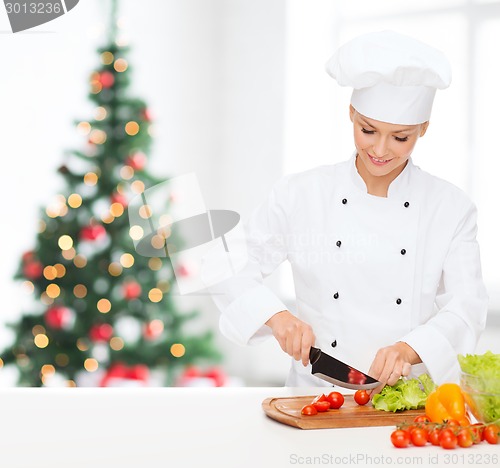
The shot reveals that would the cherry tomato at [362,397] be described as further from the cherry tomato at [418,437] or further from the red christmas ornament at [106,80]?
the red christmas ornament at [106,80]

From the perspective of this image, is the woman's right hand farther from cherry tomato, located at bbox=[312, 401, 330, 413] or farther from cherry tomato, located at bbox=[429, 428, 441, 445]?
cherry tomato, located at bbox=[429, 428, 441, 445]

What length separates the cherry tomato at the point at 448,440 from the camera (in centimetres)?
129

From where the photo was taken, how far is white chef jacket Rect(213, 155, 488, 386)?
1.89 metres

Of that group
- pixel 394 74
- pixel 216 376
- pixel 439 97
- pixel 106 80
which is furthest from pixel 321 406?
pixel 439 97

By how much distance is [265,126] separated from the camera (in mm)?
4523

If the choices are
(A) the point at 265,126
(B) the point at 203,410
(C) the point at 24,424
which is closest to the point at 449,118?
(A) the point at 265,126

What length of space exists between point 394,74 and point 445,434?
0.88m

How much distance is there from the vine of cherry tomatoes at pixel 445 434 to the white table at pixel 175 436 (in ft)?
0.05

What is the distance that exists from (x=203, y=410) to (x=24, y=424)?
364 mm

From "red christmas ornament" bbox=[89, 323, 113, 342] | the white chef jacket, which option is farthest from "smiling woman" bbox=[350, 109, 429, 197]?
"red christmas ornament" bbox=[89, 323, 113, 342]

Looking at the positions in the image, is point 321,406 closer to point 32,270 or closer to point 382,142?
point 382,142

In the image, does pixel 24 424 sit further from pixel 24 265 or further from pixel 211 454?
pixel 24 265

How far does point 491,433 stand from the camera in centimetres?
133

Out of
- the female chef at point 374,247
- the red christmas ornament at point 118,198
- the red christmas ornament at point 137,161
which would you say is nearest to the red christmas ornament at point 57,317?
the red christmas ornament at point 118,198
